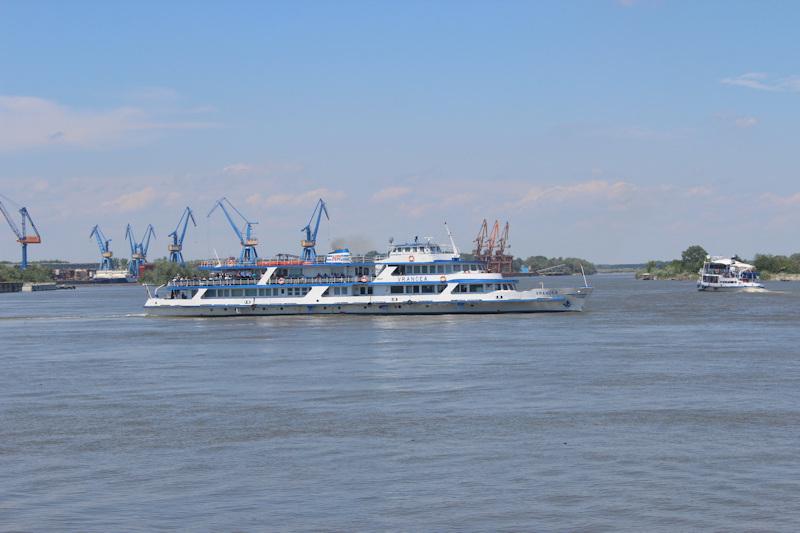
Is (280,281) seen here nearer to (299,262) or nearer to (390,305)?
(299,262)

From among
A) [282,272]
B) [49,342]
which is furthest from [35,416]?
[282,272]

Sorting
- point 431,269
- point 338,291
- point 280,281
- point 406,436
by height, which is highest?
point 431,269

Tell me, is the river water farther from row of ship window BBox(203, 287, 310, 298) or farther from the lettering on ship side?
row of ship window BBox(203, 287, 310, 298)

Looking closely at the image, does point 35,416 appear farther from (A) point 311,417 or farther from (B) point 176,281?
(B) point 176,281

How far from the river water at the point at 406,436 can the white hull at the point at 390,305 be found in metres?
23.5

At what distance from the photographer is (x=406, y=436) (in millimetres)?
33844

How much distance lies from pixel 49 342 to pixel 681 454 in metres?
56.4

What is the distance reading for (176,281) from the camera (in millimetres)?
100000

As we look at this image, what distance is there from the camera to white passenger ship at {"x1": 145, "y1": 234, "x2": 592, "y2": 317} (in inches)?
3583

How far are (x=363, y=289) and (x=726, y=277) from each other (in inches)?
3643

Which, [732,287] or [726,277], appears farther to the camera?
[726,277]

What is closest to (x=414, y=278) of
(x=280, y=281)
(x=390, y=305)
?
(x=390, y=305)

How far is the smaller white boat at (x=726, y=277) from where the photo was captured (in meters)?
163

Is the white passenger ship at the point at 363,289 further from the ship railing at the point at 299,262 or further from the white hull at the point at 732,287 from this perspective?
the white hull at the point at 732,287
